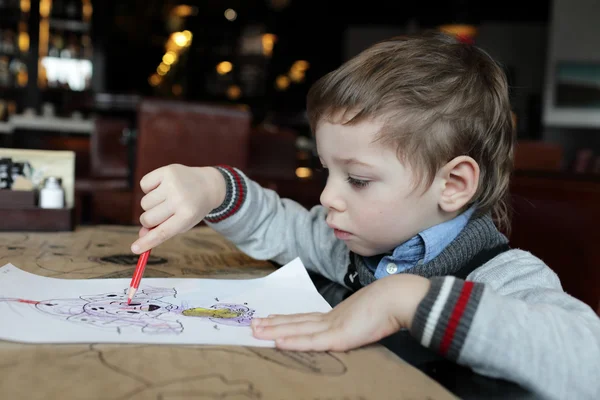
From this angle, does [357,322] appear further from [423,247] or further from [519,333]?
[423,247]

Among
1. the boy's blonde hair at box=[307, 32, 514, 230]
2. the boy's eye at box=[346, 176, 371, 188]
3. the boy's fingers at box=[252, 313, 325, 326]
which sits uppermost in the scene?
the boy's blonde hair at box=[307, 32, 514, 230]

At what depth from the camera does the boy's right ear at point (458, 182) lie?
73 cm

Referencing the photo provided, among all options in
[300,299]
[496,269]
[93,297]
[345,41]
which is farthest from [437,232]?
[345,41]

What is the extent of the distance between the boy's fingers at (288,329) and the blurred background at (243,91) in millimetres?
464

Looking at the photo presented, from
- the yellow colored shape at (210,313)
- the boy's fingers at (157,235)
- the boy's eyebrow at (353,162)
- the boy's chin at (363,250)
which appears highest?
the boy's eyebrow at (353,162)

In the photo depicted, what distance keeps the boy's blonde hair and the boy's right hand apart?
0.19 m

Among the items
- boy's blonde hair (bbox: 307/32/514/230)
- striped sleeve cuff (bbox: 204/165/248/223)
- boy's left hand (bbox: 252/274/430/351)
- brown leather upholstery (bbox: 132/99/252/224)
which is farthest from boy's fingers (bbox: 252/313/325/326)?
brown leather upholstery (bbox: 132/99/252/224)

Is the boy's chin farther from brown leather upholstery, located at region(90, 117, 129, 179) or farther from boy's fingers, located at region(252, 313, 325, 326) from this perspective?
brown leather upholstery, located at region(90, 117, 129, 179)

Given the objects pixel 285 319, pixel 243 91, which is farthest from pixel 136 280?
pixel 243 91

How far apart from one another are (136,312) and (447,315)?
0.96 ft

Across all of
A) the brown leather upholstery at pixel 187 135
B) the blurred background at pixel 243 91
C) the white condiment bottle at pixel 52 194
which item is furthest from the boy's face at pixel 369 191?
the brown leather upholstery at pixel 187 135

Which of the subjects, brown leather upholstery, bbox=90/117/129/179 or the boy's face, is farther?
brown leather upholstery, bbox=90/117/129/179

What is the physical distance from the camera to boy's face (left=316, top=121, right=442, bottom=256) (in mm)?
703

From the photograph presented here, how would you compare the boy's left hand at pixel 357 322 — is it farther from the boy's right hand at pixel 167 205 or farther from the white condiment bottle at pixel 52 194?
the white condiment bottle at pixel 52 194
